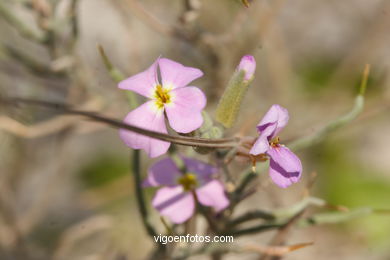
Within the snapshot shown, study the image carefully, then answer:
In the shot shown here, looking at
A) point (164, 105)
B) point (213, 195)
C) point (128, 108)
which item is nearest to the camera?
point (164, 105)

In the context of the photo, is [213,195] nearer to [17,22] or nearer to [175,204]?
[175,204]

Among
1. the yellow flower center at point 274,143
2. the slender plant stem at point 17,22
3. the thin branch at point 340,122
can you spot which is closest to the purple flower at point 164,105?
the yellow flower center at point 274,143

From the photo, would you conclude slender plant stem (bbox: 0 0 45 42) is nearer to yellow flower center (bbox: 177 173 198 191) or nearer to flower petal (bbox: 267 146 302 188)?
yellow flower center (bbox: 177 173 198 191)

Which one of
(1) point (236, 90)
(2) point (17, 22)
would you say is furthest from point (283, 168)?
(2) point (17, 22)

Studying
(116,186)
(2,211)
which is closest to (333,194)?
(116,186)

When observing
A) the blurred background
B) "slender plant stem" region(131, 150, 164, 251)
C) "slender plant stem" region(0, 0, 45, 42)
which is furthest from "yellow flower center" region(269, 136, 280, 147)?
"slender plant stem" region(0, 0, 45, 42)

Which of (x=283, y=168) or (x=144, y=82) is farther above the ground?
(x=144, y=82)

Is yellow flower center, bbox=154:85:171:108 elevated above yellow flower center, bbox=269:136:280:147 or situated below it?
above
